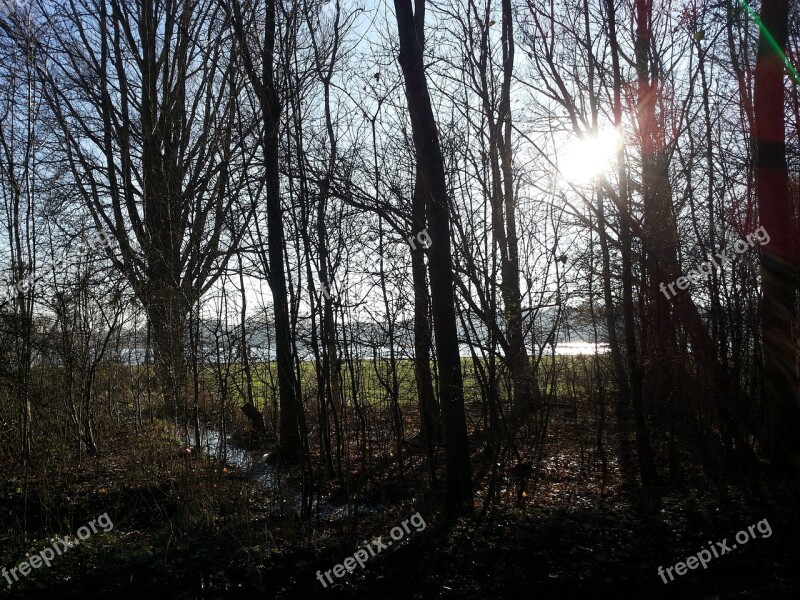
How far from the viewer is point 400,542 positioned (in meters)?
5.63

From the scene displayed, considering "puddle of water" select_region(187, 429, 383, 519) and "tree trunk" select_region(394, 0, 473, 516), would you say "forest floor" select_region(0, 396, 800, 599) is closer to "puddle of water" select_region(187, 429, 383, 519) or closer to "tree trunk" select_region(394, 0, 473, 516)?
"puddle of water" select_region(187, 429, 383, 519)

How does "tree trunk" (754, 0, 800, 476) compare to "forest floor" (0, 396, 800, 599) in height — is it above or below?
above

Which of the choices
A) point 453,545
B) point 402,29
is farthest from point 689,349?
point 402,29

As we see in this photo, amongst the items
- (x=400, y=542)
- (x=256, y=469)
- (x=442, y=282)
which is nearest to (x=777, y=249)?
(x=442, y=282)

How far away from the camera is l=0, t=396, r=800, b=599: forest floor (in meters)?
4.74

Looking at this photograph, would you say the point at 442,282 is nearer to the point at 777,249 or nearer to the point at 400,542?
the point at 400,542

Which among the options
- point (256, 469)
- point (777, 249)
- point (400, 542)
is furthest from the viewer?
point (256, 469)

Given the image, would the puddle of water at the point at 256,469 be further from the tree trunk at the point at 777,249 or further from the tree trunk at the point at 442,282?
the tree trunk at the point at 777,249

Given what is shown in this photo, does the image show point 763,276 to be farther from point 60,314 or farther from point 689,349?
point 60,314

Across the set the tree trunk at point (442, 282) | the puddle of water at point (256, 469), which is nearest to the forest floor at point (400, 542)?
the puddle of water at point (256, 469)

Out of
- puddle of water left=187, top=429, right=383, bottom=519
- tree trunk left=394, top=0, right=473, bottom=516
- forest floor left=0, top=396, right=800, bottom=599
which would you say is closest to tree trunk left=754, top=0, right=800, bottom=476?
forest floor left=0, top=396, right=800, bottom=599

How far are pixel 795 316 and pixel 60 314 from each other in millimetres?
9455

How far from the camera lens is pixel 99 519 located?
6.32 meters

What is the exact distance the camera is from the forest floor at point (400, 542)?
15.5 ft
